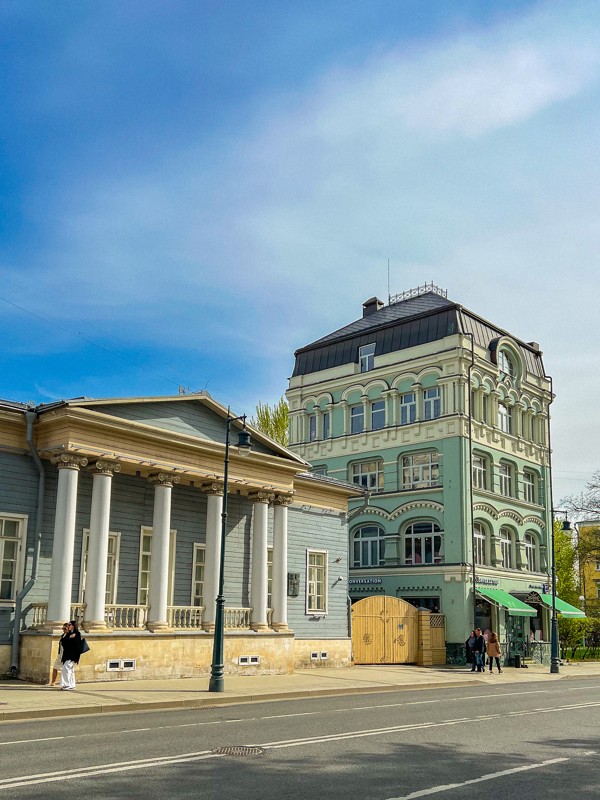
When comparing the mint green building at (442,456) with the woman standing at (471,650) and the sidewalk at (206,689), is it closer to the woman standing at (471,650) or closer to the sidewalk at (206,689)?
the woman standing at (471,650)

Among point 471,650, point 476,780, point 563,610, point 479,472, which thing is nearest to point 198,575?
point 471,650

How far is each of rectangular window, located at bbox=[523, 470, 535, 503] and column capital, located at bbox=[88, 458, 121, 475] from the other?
2844 centimetres

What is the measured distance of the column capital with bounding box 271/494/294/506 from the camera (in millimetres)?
27402

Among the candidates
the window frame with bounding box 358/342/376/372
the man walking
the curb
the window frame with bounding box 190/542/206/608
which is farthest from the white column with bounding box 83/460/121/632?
the window frame with bounding box 358/342/376/372

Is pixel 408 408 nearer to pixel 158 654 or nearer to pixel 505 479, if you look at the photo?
pixel 505 479

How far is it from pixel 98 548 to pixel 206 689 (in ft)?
14.8

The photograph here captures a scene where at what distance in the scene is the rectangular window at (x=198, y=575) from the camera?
26.1 meters

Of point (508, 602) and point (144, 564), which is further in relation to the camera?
point (508, 602)

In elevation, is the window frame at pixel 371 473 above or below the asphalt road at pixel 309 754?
above

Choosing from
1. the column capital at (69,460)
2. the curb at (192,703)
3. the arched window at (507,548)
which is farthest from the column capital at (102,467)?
the arched window at (507,548)

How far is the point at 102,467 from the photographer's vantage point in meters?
22.1

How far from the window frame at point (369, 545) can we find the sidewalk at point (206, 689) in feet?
37.1

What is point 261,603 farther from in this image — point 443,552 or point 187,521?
point 443,552

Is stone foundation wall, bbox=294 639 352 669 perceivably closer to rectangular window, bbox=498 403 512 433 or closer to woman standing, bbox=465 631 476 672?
woman standing, bbox=465 631 476 672
